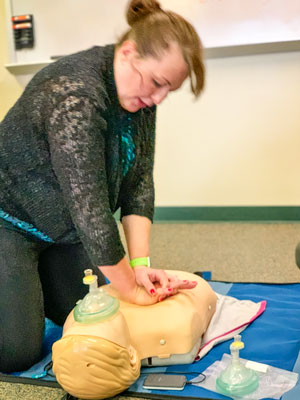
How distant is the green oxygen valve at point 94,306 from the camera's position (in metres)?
0.98

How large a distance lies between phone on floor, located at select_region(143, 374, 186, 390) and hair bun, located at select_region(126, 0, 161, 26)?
81 cm

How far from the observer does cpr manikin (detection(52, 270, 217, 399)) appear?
0.95m

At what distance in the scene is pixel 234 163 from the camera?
245cm

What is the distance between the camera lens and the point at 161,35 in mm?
917

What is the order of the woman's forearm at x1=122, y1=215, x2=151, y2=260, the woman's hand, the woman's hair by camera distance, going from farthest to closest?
the woman's forearm at x1=122, y1=215, x2=151, y2=260 → the woman's hand → the woman's hair

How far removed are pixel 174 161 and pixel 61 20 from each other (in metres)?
0.98

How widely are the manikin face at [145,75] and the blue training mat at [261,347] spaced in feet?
2.10

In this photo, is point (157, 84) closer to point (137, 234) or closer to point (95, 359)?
point (137, 234)

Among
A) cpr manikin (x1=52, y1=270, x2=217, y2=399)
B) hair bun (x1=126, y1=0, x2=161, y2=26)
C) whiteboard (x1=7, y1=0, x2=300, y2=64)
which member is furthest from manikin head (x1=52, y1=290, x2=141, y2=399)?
whiteboard (x1=7, y1=0, x2=300, y2=64)

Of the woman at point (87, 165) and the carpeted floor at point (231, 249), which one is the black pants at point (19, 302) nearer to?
the woman at point (87, 165)

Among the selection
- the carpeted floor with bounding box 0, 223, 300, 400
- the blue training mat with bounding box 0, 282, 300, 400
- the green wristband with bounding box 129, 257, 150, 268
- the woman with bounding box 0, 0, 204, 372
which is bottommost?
the carpeted floor with bounding box 0, 223, 300, 400

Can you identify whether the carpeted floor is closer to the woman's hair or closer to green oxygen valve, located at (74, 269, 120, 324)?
green oxygen valve, located at (74, 269, 120, 324)

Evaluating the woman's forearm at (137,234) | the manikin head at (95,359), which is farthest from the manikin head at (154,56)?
the manikin head at (95,359)

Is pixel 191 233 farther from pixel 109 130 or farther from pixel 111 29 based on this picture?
pixel 109 130
